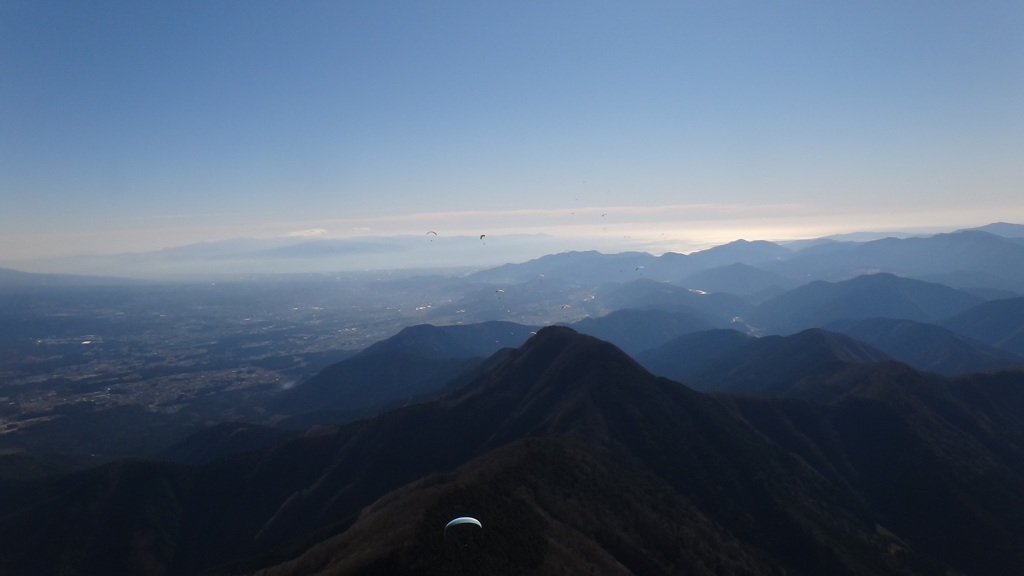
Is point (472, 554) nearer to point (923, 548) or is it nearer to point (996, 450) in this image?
point (923, 548)

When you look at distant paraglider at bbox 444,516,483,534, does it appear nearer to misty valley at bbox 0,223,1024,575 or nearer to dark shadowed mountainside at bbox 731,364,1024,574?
misty valley at bbox 0,223,1024,575

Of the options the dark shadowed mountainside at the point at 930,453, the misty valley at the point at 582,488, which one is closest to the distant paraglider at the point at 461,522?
the misty valley at the point at 582,488

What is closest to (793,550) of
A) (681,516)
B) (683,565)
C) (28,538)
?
(681,516)

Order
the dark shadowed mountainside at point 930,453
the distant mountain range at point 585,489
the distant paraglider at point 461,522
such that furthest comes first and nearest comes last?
the dark shadowed mountainside at point 930,453, the distant mountain range at point 585,489, the distant paraglider at point 461,522

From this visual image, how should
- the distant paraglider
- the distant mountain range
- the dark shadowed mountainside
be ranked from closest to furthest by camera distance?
1. the distant paraglider
2. the distant mountain range
3. the dark shadowed mountainside

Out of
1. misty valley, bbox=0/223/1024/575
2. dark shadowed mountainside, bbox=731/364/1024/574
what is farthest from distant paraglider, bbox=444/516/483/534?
dark shadowed mountainside, bbox=731/364/1024/574

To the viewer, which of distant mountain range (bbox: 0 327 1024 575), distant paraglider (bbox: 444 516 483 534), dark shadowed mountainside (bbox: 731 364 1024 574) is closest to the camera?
distant paraglider (bbox: 444 516 483 534)

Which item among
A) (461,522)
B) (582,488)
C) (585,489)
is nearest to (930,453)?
(585,489)

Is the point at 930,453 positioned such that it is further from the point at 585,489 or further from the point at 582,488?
the point at 582,488

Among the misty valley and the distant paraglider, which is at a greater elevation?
the distant paraglider

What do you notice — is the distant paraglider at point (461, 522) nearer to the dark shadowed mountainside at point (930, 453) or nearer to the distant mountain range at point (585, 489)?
the distant mountain range at point (585, 489)

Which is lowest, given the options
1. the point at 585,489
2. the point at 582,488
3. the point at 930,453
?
the point at 930,453

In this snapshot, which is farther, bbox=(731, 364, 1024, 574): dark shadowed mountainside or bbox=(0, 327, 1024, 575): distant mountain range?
bbox=(731, 364, 1024, 574): dark shadowed mountainside
